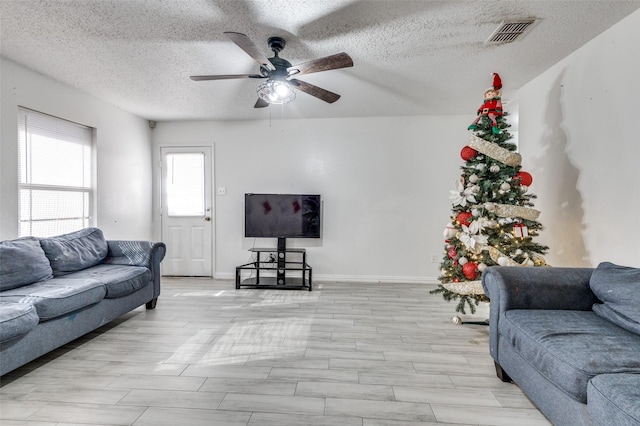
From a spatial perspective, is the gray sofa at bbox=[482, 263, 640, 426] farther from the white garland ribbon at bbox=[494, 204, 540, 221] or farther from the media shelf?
the media shelf

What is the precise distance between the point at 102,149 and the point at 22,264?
201cm

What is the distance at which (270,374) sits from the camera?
2189 millimetres

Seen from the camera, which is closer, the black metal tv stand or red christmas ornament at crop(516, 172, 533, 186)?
red christmas ornament at crop(516, 172, 533, 186)

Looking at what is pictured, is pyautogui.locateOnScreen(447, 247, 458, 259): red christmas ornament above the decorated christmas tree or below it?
below

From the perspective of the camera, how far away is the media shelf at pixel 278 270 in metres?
4.44

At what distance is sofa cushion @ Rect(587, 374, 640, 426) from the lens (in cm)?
113

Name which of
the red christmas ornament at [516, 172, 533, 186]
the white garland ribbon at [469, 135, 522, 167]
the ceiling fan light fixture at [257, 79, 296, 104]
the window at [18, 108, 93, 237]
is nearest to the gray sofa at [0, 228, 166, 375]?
the window at [18, 108, 93, 237]

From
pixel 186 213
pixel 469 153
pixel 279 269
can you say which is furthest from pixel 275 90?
pixel 186 213

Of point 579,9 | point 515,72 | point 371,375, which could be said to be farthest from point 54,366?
point 515,72

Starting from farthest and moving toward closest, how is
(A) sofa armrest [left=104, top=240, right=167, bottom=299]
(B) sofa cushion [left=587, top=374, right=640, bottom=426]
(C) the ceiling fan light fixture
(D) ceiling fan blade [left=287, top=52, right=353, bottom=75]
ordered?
1. (A) sofa armrest [left=104, top=240, right=167, bottom=299]
2. (C) the ceiling fan light fixture
3. (D) ceiling fan blade [left=287, top=52, right=353, bottom=75]
4. (B) sofa cushion [left=587, top=374, right=640, bottom=426]

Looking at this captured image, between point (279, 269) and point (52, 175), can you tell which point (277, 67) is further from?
point (52, 175)

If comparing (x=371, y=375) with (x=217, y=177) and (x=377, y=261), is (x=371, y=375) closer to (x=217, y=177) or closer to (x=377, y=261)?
(x=377, y=261)

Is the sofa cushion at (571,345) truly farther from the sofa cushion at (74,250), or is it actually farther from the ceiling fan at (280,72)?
the sofa cushion at (74,250)

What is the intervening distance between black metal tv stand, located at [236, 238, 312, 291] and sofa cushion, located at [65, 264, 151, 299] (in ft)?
4.44
